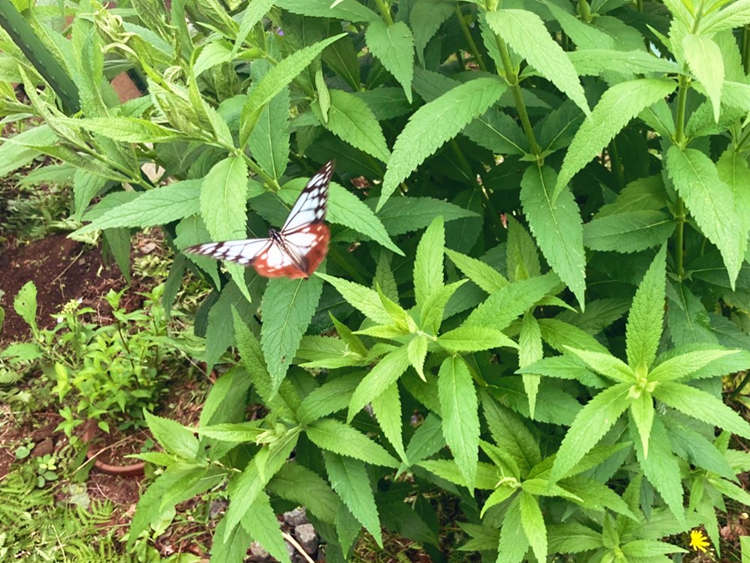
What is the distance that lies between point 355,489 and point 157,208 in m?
0.99

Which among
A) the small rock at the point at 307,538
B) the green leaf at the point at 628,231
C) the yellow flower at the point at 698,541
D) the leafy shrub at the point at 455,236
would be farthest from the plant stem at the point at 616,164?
the small rock at the point at 307,538

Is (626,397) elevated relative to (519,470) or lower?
elevated

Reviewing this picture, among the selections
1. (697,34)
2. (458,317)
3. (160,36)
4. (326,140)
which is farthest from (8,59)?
(697,34)

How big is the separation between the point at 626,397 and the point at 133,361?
3.22 meters

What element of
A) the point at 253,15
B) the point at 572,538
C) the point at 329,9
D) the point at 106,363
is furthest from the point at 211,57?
the point at 106,363

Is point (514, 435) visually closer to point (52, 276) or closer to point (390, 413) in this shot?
point (390, 413)

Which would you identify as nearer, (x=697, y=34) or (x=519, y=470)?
(x=697, y=34)

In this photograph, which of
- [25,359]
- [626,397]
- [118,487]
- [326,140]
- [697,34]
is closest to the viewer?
[697,34]

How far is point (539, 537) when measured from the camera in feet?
5.65

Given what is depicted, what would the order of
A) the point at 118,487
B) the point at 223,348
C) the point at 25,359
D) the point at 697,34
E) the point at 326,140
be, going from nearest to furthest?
the point at 697,34
the point at 223,348
the point at 326,140
the point at 118,487
the point at 25,359

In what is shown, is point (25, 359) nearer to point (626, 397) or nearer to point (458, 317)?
point (458, 317)

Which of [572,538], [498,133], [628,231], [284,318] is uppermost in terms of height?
[498,133]

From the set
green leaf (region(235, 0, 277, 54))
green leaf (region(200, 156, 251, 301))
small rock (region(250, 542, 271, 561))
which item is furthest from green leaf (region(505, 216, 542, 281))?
small rock (region(250, 542, 271, 561))

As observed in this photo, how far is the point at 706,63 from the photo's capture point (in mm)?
1328
